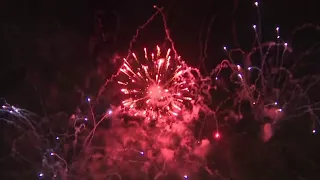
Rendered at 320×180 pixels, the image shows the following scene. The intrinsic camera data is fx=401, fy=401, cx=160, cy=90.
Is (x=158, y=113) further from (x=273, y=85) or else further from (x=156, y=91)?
(x=273, y=85)

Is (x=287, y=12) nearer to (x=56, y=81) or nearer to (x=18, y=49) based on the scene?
(x=56, y=81)

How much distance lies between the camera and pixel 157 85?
8.29ft

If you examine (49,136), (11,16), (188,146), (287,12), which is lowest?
(188,146)

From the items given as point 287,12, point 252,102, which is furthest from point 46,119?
point 287,12

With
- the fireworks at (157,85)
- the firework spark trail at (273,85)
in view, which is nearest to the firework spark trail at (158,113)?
the fireworks at (157,85)

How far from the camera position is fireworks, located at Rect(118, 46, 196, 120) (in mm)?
2533

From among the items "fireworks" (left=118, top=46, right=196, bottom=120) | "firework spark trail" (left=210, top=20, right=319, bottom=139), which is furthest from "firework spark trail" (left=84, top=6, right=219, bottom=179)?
"firework spark trail" (left=210, top=20, right=319, bottom=139)

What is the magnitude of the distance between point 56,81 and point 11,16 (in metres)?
0.55

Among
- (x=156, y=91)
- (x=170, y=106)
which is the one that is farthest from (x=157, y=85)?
(x=170, y=106)

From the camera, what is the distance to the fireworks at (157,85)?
2.53m

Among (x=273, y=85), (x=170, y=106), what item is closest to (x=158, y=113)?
(x=170, y=106)

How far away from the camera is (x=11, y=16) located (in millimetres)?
2771

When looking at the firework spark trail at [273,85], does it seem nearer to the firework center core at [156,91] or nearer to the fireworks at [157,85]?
the fireworks at [157,85]

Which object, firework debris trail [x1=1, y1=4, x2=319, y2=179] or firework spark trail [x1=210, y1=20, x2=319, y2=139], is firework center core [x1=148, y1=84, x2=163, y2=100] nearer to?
firework debris trail [x1=1, y1=4, x2=319, y2=179]
